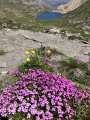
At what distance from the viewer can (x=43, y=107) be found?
3.46 meters

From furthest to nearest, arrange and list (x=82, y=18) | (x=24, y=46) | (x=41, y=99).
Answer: (x=82, y=18) < (x=24, y=46) < (x=41, y=99)

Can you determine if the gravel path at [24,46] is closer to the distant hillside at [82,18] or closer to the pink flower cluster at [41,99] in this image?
the pink flower cluster at [41,99]

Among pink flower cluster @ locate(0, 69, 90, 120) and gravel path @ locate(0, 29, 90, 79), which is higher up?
pink flower cluster @ locate(0, 69, 90, 120)

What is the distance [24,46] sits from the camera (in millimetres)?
11055

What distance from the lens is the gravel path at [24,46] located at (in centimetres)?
804

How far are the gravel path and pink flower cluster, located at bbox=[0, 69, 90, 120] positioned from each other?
294 centimetres

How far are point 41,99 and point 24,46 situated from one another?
821cm

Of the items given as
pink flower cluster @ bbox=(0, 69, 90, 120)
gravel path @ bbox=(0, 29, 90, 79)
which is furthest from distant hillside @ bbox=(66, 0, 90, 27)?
pink flower cluster @ bbox=(0, 69, 90, 120)

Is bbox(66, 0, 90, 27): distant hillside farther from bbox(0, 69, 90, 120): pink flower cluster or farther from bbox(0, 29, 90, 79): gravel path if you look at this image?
bbox(0, 69, 90, 120): pink flower cluster

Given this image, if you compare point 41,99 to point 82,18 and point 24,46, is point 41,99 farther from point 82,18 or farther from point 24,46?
point 82,18

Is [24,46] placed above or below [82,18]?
below

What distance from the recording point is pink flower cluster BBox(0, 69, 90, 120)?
321 cm

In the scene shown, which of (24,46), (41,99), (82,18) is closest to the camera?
(41,99)

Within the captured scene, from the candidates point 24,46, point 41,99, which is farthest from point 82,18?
point 41,99
